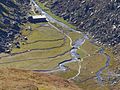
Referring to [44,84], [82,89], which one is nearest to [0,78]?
[44,84]

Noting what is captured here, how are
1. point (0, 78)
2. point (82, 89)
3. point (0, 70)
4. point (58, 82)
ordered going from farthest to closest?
point (82, 89) → point (58, 82) → point (0, 70) → point (0, 78)

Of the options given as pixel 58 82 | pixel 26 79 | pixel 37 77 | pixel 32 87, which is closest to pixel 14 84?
pixel 32 87

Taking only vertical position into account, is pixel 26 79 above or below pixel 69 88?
above

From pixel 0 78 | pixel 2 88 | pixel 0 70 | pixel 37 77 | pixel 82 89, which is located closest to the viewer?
pixel 2 88

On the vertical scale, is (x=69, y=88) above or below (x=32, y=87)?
below

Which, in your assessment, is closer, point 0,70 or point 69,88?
point 0,70

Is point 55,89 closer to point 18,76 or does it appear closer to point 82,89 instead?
point 18,76

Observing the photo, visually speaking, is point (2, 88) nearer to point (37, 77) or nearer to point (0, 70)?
point (0, 70)

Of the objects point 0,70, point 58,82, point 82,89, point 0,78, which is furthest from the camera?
point 82,89

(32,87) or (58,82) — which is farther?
(58,82)
